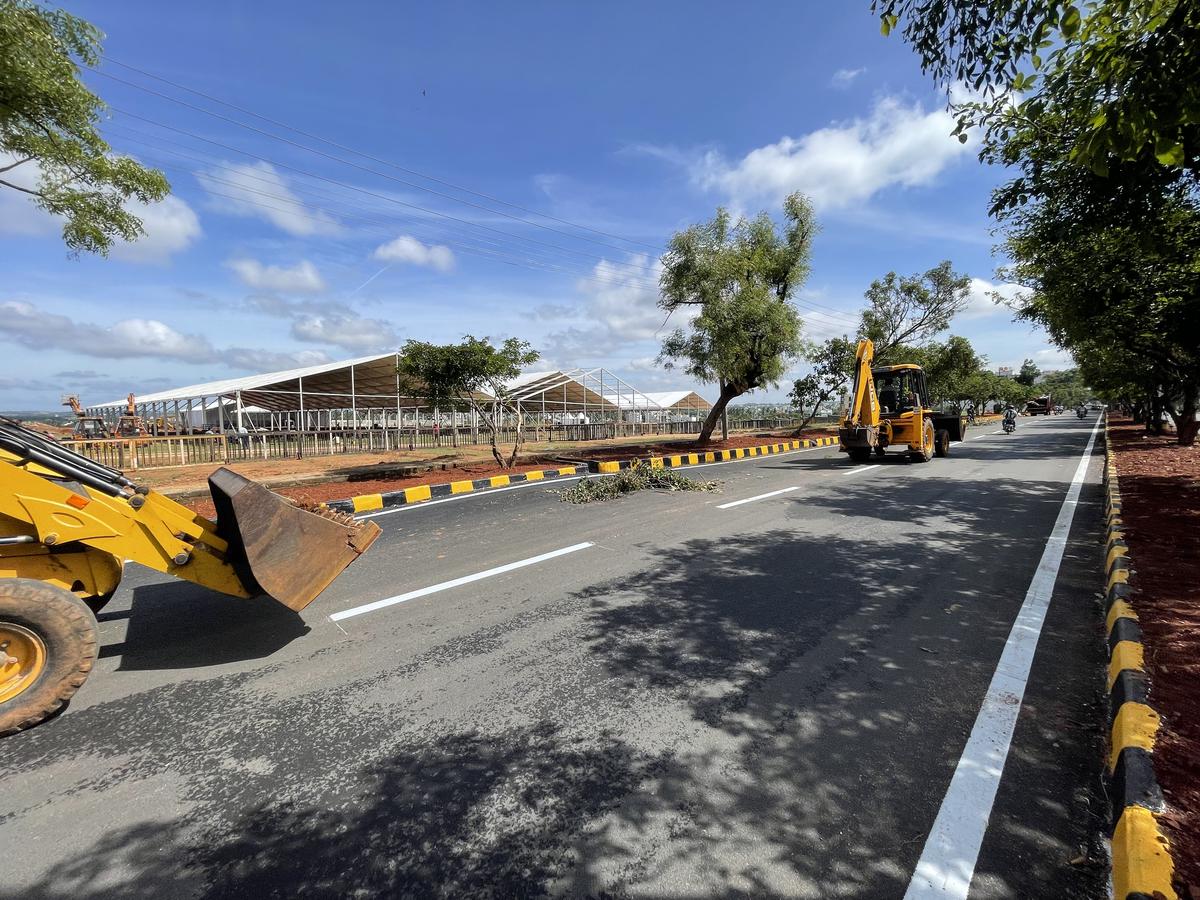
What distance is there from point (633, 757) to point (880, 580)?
3.41 meters

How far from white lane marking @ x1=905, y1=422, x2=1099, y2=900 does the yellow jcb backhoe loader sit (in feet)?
11.4

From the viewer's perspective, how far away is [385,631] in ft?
13.3

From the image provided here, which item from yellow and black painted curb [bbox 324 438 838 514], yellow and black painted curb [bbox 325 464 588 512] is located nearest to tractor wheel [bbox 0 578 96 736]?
yellow and black painted curb [bbox 324 438 838 514]

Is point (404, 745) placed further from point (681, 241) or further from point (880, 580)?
point (681, 241)

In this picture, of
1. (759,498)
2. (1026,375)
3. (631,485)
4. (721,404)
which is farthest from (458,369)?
(1026,375)

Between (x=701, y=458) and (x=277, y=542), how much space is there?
1456cm

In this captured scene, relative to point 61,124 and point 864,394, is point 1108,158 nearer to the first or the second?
point 864,394

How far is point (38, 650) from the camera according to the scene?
2.85 metres

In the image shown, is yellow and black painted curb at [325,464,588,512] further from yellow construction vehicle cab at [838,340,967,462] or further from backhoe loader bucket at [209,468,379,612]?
yellow construction vehicle cab at [838,340,967,462]

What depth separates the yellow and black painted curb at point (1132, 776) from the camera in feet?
5.49

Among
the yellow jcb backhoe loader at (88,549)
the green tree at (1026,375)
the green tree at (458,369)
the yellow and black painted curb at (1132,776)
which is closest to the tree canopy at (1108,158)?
the yellow and black painted curb at (1132,776)

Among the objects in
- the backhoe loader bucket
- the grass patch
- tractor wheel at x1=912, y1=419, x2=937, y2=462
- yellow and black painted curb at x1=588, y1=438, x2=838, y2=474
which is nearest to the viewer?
the backhoe loader bucket

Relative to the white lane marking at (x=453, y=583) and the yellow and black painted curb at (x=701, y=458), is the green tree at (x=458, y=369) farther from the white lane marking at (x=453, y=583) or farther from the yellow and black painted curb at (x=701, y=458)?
the white lane marking at (x=453, y=583)

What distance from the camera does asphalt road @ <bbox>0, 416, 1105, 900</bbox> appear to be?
1.96m
